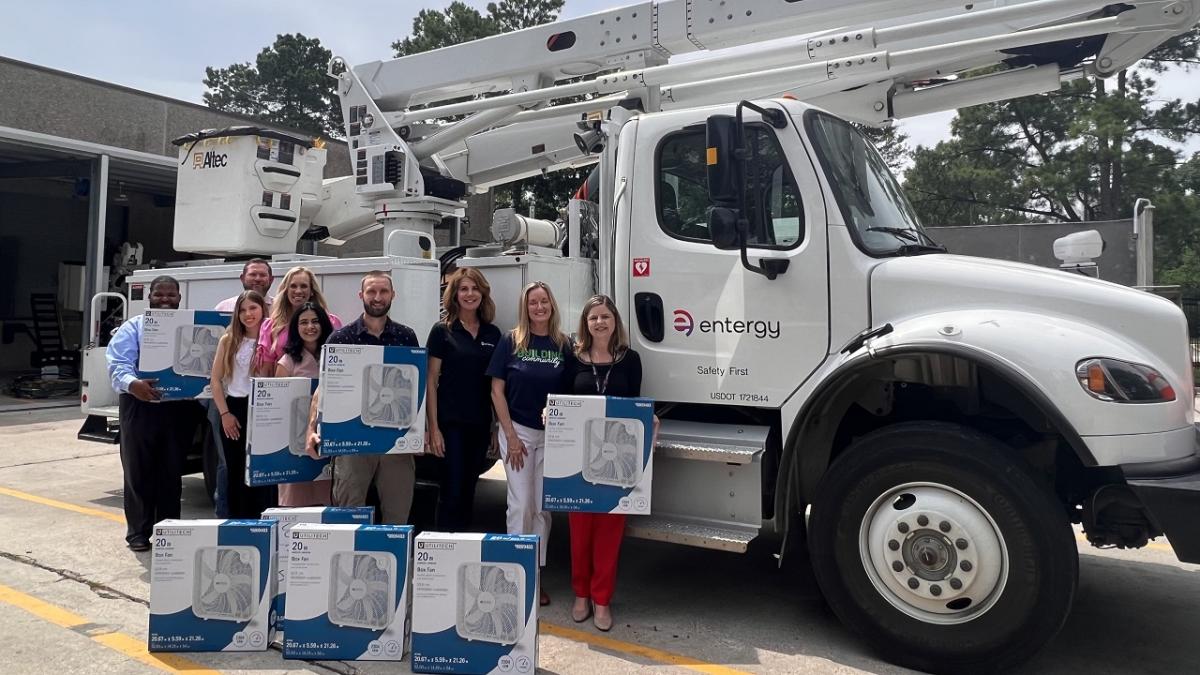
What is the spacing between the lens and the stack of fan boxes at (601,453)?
421 centimetres

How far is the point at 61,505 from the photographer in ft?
22.7

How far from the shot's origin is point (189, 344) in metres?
5.32

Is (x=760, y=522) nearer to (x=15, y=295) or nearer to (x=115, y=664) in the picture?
(x=115, y=664)

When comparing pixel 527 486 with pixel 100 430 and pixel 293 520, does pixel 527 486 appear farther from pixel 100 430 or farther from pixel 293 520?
pixel 100 430

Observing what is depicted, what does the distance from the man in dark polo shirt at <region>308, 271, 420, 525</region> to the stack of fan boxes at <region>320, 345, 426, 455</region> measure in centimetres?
15

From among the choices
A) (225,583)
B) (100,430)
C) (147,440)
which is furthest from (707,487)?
(100,430)

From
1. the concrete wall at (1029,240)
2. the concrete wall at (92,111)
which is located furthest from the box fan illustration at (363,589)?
the concrete wall at (92,111)

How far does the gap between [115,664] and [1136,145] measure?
1314 inches

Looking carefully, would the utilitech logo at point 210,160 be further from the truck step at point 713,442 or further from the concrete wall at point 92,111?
the concrete wall at point 92,111

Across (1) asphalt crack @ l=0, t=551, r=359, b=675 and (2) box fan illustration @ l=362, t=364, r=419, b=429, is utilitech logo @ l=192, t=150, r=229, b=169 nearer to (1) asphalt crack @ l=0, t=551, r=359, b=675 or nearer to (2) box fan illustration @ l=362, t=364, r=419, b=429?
(1) asphalt crack @ l=0, t=551, r=359, b=675

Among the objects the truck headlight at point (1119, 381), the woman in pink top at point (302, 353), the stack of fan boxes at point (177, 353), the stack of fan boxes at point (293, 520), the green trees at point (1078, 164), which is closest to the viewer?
the truck headlight at point (1119, 381)

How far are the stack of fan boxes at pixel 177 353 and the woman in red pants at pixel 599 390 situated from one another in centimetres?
244

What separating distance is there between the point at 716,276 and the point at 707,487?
3.58 feet

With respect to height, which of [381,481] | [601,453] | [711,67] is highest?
[711,67]
